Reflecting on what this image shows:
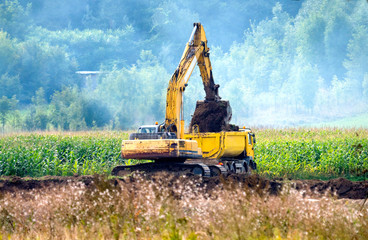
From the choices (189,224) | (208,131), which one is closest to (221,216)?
(189,224)

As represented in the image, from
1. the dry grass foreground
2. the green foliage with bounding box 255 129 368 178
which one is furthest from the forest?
the dry grass foreground

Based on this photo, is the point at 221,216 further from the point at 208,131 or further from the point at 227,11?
the point at 227,11

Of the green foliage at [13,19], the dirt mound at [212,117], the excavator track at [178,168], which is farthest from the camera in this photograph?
the green foliage at [13,19]

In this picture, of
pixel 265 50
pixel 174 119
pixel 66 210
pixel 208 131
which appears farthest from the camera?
pixel 265 50

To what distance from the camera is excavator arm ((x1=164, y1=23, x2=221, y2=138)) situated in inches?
644

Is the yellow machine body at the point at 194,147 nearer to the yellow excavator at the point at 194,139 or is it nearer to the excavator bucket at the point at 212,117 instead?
the yellow excavator at the point at 194,139

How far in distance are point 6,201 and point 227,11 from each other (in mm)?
90319

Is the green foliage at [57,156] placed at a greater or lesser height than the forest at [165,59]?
lesser

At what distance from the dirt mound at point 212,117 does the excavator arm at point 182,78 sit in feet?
1.35

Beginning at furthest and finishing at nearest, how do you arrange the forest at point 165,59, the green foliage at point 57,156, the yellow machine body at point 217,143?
1. the forest at point 165,59
2. the green foliage at point 57,156
3. the yellow machine body at point 217,143

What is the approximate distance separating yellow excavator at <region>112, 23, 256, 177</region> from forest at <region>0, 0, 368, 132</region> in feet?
98.8

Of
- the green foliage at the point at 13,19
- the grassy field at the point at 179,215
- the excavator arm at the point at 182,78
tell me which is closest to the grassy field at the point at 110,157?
the excavator arm at the point at 182,78

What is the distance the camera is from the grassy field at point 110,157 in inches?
824

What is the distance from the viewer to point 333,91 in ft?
243
